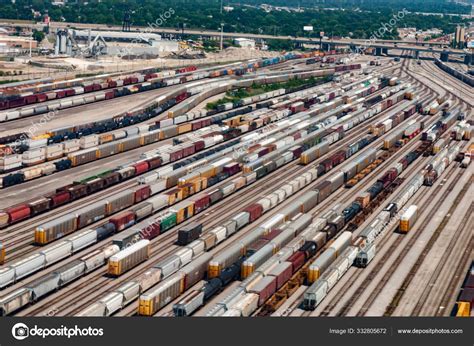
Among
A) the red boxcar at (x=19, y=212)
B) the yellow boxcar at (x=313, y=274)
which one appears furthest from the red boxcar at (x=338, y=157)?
the yellow boxcar at (x=313, y=274)

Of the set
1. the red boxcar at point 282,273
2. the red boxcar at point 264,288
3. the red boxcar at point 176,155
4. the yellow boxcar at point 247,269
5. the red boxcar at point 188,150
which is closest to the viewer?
the red boxcar at point 264,288

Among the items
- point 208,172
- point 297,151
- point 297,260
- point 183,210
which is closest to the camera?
point 297,260

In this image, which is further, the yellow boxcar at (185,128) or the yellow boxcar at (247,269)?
the yellow boxcar at (185,128)

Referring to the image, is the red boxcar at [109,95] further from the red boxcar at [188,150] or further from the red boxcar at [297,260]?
the red boxcar at [297,260]

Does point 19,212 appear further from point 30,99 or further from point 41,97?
point 41,97

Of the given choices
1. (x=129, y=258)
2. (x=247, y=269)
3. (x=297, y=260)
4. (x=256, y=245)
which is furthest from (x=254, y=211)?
(x=129, y=258)

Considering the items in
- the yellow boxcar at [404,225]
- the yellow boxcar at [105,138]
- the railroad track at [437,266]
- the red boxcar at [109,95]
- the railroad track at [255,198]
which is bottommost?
the railroad track at [437,266]
